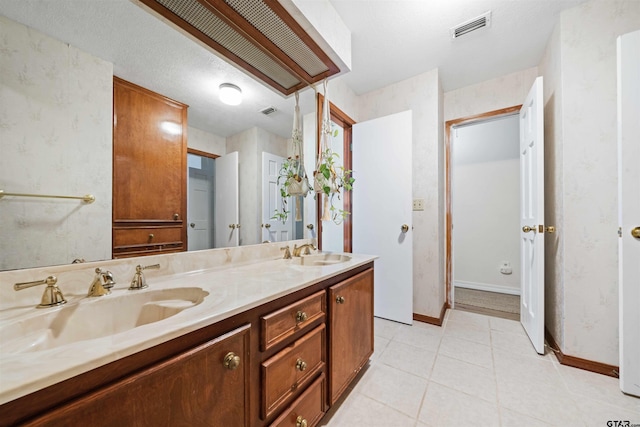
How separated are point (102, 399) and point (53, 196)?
692 mm

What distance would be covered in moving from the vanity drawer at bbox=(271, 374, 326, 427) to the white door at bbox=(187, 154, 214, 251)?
30.7 inches

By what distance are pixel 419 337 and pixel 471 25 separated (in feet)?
8.07

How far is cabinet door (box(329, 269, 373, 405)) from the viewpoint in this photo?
1.18 m

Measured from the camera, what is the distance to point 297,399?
954mm

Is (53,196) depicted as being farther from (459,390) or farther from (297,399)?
(459,390)

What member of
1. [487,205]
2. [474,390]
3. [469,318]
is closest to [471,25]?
[487,205]

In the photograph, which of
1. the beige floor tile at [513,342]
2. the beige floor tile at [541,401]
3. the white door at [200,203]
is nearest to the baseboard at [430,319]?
the beige floor tile at [513,342]

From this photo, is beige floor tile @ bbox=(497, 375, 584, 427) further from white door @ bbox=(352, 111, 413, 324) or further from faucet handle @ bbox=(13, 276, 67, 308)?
faucet handle @ bbox=(13, 276, 67, 308)

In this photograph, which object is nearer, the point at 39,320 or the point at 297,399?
the point at 39,320

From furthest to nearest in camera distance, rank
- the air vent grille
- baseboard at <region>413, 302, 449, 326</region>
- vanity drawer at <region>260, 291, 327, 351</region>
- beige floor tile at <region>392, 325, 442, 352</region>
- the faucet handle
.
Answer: baseboard at <region>413, 302, 449, 326</region> < beige floor tile at <region>392, 325, 442, 352</region> < the air vent grille < vanity drawer at <region>260, 291, 327, 351</region> < the faucet handle

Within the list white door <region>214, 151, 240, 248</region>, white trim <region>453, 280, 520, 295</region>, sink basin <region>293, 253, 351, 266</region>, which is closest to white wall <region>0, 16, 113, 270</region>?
white door <region>214, 151, 240, 248</region>

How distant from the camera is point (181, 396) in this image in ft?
1.92

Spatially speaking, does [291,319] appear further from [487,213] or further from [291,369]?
[487,213]

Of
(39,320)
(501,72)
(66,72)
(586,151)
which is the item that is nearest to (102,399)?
(39,320)
